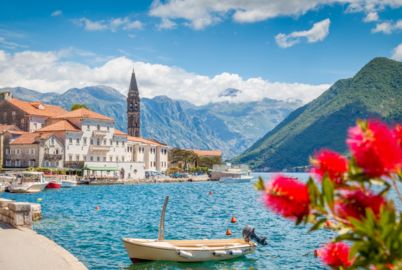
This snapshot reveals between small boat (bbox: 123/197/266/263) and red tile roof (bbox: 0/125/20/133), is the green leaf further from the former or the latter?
red tile roof (bbox: 0/125/20/133)

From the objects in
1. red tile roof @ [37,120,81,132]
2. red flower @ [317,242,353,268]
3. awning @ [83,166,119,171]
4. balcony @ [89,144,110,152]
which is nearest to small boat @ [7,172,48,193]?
red tile roof @ [37,120,81,132]

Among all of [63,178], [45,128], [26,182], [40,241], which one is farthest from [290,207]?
[45,128]

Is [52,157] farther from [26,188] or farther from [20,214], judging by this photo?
[20,214]

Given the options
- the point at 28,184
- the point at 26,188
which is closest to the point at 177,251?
the point at 26,188

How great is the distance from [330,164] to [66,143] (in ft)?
369

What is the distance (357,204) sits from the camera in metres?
3.04

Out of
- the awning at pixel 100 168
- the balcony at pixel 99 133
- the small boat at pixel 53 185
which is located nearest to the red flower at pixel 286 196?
the small boat at pixel 53 185

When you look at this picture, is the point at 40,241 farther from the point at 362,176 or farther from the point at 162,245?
the point at 362,176

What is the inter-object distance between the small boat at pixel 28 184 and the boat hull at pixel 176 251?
59808 mm

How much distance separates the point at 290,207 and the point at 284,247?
26724 millimetres

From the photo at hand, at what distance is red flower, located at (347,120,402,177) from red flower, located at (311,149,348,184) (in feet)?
1.11

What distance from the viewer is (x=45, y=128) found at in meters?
115

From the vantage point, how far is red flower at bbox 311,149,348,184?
312 centimetres

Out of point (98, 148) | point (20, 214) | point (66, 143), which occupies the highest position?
point (66, 143)
